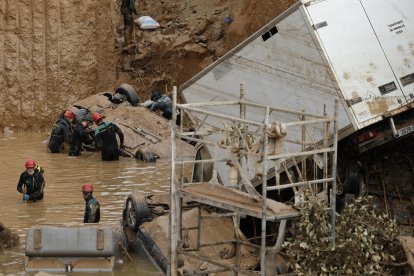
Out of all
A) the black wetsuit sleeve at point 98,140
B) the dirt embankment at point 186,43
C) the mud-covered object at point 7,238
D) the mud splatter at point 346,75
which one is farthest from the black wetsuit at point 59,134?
the mud splatter at point 346,75

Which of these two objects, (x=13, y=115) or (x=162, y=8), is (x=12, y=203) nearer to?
(x=13, y=115)

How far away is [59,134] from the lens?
2828 cm

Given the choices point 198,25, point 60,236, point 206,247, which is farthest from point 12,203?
point 198,25

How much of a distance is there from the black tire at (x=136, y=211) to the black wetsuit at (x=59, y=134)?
9.66 m

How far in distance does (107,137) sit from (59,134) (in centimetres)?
186

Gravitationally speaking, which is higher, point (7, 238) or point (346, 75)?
point (346, 75)

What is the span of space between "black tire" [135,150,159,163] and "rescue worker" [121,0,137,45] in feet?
26.8

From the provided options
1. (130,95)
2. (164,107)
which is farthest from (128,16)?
(164,107)

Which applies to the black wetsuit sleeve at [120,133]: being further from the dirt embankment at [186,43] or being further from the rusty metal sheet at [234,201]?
the rusty metal sheet at [234,201]

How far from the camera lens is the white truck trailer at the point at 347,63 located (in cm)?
1703

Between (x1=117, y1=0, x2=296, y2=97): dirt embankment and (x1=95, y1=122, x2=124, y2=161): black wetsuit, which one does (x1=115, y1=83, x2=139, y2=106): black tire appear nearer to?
(x1=95, y1=122, x2=124, y2=161): black wetsuit

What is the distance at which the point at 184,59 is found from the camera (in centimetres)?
3406

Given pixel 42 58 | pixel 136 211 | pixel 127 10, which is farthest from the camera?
pixel 127 10

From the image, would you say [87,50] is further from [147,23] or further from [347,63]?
[347,63]
